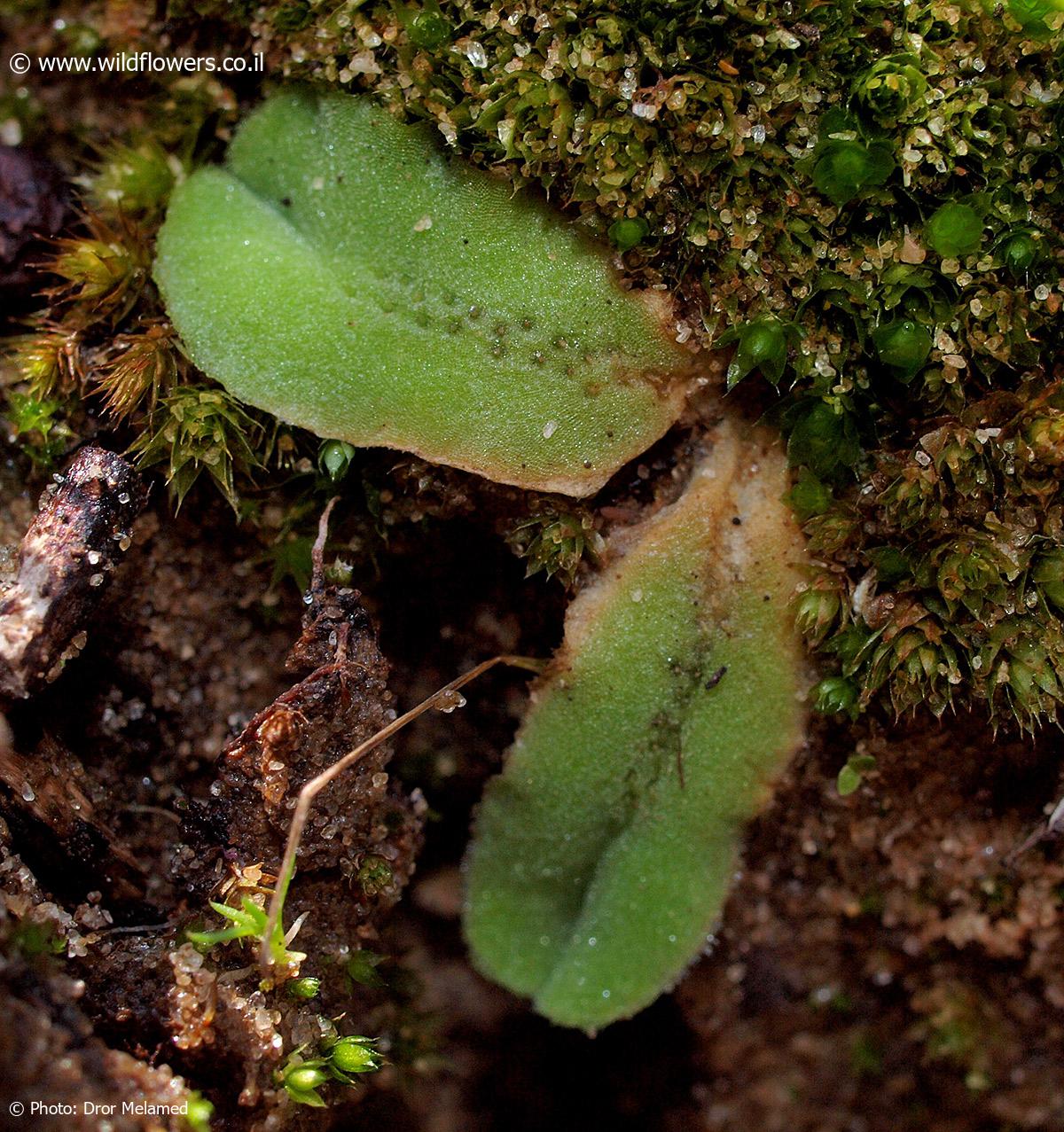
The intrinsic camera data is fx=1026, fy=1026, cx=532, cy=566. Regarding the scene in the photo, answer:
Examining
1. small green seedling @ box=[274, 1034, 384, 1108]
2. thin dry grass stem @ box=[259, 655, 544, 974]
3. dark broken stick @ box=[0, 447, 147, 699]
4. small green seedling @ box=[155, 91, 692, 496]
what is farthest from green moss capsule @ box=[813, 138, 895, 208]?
small green seedling @ box=[274, 1034, 384, 1108]

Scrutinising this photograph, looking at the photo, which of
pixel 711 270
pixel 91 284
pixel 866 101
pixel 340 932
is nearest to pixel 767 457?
pixel 711 270

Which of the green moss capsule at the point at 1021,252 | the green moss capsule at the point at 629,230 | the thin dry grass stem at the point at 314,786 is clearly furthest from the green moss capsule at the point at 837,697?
the green moss capsule at the point at 629,230

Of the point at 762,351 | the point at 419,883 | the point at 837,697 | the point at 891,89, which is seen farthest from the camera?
the point at 419,883

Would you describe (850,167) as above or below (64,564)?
above

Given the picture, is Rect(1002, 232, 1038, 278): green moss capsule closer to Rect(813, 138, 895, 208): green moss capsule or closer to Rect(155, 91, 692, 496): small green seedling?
Rect(813, 138, 895, 208): green moss capsule

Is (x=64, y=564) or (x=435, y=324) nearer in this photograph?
(x=64, y=564)

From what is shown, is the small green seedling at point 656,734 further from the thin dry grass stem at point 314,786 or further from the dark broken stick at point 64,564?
the dark broken stick at point 64,564

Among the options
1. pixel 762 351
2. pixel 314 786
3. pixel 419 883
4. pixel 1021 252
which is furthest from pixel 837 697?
pixel 419 883

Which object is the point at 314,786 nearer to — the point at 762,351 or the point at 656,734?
the point at 656,734
